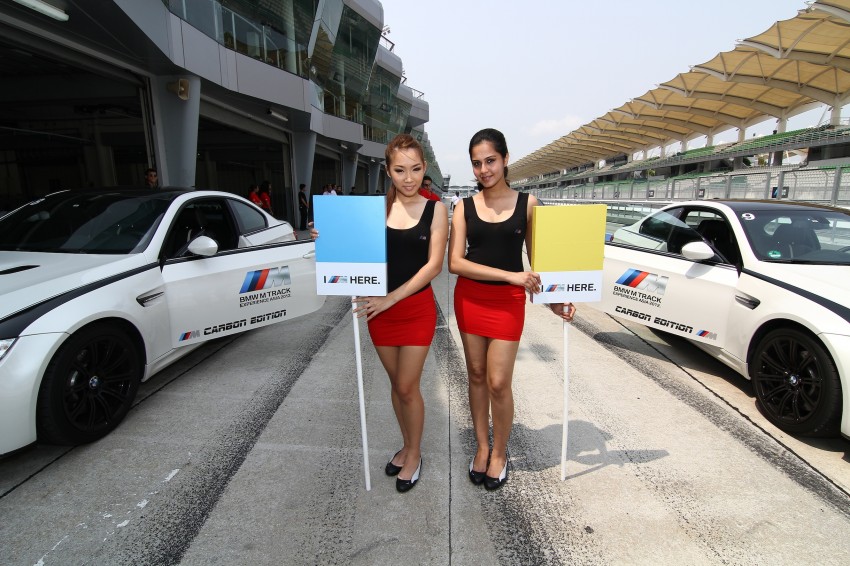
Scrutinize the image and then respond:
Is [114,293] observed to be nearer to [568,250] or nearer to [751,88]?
[568,250]

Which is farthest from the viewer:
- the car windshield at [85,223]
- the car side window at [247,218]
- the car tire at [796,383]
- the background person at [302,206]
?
the background person at [302,206]

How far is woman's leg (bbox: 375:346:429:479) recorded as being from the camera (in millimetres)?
2389

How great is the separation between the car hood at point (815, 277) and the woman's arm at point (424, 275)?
8.79 feet

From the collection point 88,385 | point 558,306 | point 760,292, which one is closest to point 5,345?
point 88,385

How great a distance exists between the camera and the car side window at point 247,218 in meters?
4.81

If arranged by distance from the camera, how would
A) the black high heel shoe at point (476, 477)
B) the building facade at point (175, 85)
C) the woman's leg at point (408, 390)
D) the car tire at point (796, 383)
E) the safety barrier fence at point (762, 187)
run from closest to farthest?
the woman's leg at point (408, 390) → the black high heel shoe at point (476, 477) → the car tire at point (796, 383) → the building facade at point (175, 85) → the safety barrier fence at point (762, 187)

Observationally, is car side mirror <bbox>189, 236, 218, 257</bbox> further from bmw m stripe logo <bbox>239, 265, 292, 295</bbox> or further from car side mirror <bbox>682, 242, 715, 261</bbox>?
car side mirror <bbox>682, 242, 715, 261</bbox>

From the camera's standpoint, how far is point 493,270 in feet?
7.53

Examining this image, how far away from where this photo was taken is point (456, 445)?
294cm

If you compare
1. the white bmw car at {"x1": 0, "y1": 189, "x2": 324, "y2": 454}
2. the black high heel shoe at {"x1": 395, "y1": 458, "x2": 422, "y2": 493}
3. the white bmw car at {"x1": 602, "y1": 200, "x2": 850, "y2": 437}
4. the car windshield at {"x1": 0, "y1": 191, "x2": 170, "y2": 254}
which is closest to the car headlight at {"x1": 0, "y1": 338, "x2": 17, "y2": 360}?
the white bmw car at {"x1": 0, "y1": 189, "x2": 324, "y2": 454}

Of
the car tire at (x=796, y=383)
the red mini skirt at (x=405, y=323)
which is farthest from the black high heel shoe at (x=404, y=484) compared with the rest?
the car tire at (x=796, y=383)

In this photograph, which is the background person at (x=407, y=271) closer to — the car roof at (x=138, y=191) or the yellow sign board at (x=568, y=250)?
the yellow sign board at (x=568, y=250)

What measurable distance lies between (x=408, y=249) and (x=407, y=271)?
118mm

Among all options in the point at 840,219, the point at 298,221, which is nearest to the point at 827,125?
the point at 298,221
